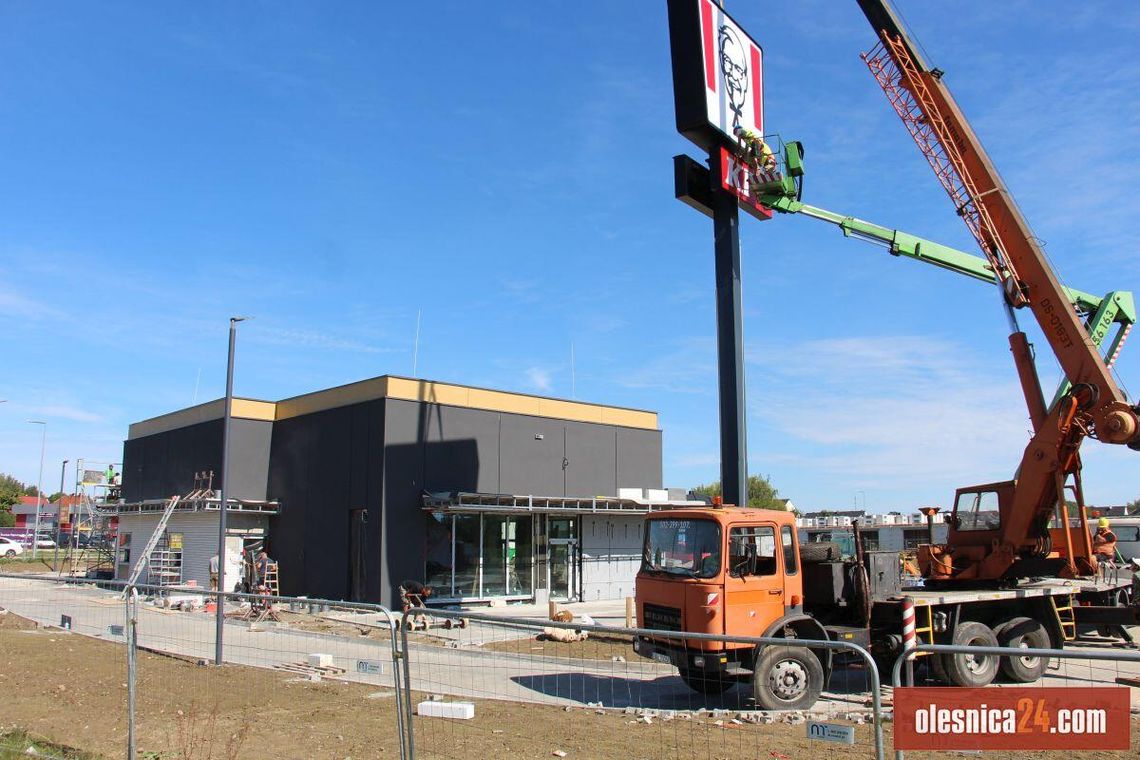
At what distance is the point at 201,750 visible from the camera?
836 cm

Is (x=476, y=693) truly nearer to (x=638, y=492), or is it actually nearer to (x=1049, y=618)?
(x=1049, y=618)

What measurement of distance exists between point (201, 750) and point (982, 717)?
22.6 ft

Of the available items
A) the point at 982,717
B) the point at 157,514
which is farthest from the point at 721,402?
the point at 157,514

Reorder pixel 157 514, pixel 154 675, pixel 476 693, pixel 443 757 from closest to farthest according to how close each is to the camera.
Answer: pixel 443 757, pixel 476 693, pixel 154 675, pixel 157 514

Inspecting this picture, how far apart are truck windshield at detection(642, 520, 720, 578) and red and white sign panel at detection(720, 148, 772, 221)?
9738 millimetres

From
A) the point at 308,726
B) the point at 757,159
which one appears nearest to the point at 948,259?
the point at 757,159

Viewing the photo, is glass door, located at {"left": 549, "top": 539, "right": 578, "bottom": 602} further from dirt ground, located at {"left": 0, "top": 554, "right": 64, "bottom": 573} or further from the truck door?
dirt ground, located at {"left": 0, "top": 554, "right": 64, "bottom": 573}

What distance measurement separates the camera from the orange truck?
1114 cm

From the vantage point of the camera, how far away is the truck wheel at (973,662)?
11.9 metres

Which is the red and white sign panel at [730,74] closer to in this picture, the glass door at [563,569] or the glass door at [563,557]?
the glass door at [563,557]

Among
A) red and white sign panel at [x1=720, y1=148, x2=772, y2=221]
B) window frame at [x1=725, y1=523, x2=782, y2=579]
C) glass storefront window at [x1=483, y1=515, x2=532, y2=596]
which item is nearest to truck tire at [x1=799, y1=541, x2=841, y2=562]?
window frame at [x1=725, y1=523, x2=782, y2=579]

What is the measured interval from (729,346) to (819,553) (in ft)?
23.7

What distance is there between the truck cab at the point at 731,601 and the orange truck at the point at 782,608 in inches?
0.5

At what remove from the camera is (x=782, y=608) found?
1173cm
